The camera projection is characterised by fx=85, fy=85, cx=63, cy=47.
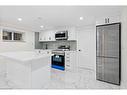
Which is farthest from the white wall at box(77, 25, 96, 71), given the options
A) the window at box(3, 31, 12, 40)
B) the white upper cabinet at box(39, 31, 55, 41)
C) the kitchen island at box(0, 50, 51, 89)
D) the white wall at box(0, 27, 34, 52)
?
the window at box(3, 31, 12, 40)

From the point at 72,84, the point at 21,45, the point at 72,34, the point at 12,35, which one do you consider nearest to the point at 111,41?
the point at 72,84

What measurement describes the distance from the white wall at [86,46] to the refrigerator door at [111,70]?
1259mm

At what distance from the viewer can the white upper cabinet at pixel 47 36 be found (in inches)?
188

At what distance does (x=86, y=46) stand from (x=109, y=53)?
1.61 m

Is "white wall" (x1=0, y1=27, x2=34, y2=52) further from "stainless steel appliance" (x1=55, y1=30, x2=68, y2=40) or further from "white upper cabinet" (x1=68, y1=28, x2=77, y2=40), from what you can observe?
"white upper cabinet" (x1=68, y1=28, x2=77, y2=40)

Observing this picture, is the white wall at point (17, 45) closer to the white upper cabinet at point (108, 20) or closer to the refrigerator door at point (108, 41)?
the refrigerator door at point (108, 41)

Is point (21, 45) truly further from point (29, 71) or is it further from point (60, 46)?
point (29, 71)

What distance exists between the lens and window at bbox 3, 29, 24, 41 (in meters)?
4.11

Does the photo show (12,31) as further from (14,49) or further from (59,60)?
(59,60)

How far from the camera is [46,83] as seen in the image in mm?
2377

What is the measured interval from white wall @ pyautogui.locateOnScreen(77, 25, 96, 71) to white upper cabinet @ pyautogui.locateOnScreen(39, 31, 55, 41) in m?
1.46

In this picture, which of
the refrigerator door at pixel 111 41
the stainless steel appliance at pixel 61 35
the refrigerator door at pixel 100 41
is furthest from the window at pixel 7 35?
the refrigerator door at pixel 111 41
